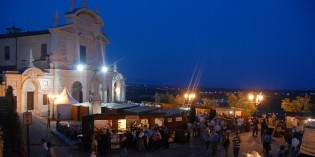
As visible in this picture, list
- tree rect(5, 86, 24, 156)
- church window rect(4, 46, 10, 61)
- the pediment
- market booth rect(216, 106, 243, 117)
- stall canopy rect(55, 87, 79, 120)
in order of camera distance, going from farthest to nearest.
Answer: church window rect(4, 46, 10, 61) < the pediment < market booth rect(216, 106, 243, 117) < stall canopy rect(55, 87, 79, 120) < tree rect(5, 86, 24, 156)

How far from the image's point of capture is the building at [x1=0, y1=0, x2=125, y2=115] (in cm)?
3275

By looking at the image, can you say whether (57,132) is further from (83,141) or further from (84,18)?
(84,18)

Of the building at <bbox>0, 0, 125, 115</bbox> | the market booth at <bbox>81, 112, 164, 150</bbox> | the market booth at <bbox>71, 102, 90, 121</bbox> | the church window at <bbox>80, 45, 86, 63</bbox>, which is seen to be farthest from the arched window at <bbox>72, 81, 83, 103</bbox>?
the market booth at <bbox>81, 112, 164, 150</bbox>

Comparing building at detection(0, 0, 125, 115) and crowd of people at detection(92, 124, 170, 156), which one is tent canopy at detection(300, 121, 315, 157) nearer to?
crowd of people at detection(92, 124, 170, 156)

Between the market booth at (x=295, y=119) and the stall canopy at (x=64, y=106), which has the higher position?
the stall canopy at (x=64, y=106)

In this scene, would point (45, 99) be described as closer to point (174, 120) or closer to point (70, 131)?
point (70, 131)

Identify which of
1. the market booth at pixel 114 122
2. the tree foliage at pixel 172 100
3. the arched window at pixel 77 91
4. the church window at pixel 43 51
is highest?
the church window at pixel 43 51

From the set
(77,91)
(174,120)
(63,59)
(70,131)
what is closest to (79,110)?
(70,131)

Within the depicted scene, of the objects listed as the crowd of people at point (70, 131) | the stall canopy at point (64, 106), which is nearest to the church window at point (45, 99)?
the stall canopy at point (64, 106)

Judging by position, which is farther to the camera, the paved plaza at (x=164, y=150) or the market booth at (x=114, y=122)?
the market booth at (x=114, y=122)

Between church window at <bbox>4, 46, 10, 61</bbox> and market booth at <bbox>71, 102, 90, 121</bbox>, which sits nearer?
market booth at <bbox>71, 102, 90, 121</bbox>

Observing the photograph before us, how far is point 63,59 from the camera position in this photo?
36812 millimetres

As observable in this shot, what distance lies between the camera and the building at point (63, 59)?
32750mm

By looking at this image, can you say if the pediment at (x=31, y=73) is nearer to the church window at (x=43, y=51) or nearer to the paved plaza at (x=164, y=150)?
the church window at (x=43, y=51)
